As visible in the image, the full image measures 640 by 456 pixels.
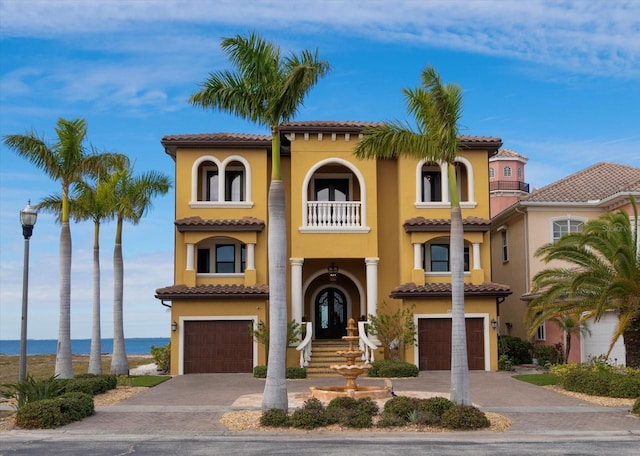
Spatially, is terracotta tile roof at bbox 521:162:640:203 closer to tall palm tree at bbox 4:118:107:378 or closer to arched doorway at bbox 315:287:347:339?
arched doorway at bbox 315:287:347:339

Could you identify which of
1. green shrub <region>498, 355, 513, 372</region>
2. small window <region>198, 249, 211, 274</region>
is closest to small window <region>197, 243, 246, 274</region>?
small window <region>198, 249, 211, 274</region>

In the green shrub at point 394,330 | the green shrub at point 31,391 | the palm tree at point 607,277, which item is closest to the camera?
the green shrub at point 31,391

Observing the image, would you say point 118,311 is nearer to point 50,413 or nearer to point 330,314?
point 330,314

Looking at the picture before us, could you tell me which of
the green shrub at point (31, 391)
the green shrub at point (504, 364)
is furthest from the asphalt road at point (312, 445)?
the green shrub at point (504, 364)

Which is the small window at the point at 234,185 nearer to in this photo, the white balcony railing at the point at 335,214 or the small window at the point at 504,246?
the white balcony railing at the point at 335,214

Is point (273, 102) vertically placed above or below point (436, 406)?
above

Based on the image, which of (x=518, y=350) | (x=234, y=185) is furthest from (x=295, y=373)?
(x=518, y=350)

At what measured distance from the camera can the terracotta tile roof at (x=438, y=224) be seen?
28219mm

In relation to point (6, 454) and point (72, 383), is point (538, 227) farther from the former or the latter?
point (6, 454)

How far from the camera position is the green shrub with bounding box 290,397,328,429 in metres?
15.3

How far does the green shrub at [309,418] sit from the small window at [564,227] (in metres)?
18.9

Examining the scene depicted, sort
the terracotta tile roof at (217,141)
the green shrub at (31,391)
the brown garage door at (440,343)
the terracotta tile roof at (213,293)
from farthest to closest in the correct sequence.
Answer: the terracotta tile roof at (217,141) → the brown garage door at (440,343) → the terracotta tile roof at (213,293) → the green shrub at (31,391)

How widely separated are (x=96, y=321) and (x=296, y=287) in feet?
24.3

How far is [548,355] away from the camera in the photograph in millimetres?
29094
